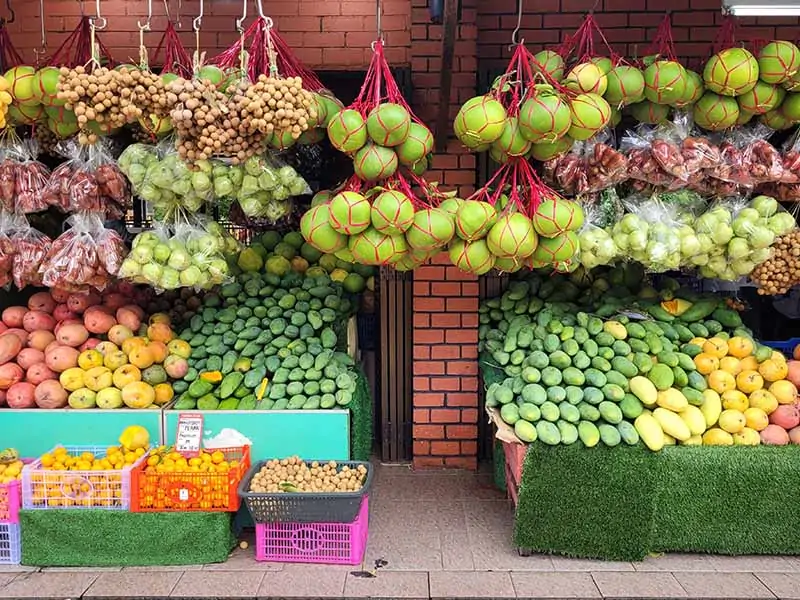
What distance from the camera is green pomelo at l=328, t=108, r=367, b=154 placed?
3291 millimetres

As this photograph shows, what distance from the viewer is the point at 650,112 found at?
156 inches

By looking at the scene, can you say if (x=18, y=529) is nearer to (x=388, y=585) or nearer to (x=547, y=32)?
(x=388, y=585)

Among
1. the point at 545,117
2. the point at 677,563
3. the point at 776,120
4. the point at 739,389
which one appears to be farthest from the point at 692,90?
the point at 677,563

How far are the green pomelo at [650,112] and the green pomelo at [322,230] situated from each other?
2.05m

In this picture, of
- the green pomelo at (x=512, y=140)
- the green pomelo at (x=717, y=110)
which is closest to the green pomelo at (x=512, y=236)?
the green pomelo at (x=512, y=140)

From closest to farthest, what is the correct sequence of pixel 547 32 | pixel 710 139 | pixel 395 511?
pixel 710 139, pixel 395 511, pixel 547 32

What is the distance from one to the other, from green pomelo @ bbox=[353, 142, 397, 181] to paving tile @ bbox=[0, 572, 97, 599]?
2719 mm

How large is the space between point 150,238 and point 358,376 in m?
1.70

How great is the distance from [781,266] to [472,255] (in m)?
2.23

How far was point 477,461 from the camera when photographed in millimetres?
5211

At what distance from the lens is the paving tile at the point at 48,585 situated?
11.4 ft

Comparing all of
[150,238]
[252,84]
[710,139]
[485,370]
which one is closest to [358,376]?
[485,370]

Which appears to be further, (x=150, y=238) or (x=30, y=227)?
(x=30, y=227)

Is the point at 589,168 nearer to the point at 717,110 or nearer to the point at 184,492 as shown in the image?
the point at 717,110
